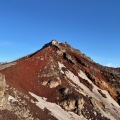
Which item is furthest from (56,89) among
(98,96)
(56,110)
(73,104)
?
(98,96)

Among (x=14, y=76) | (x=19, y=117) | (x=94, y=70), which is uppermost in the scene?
(x=94, y=70)

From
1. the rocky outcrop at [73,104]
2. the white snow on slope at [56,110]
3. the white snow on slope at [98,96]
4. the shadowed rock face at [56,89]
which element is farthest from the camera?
the white snow on slope at [98,96]

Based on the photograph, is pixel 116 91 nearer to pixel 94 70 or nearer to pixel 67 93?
pixel 94 70

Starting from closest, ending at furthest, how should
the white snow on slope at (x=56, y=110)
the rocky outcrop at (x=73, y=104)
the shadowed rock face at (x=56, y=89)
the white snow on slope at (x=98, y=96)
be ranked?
the shadowed rock face at (x=56, y=89) → the white snow on slope at (x=56, y=110) → the rocky outcrop at (x=73, y=104) → the white snow on slope at (x=98, y=96)

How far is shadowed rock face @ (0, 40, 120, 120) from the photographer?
199 feet

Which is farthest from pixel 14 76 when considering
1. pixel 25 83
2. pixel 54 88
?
pixel 54 88

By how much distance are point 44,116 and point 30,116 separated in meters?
4.06

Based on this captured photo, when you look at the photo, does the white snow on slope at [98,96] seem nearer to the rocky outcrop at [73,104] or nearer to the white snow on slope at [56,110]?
the rocky outcrop at [73,104]

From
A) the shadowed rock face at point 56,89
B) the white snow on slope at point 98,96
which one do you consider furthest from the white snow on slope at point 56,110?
the white snow on slope at point 98,96

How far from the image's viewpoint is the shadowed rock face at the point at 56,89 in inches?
2392

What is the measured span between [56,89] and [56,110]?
891 centimetres

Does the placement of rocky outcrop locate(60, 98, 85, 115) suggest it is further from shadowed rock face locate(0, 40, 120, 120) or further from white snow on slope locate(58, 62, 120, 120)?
white snow on slope locate(58, 62, 120, 120)

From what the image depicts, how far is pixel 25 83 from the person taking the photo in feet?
240

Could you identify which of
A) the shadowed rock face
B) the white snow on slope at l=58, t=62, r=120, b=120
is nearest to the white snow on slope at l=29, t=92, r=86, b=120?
the shadowed rock face
